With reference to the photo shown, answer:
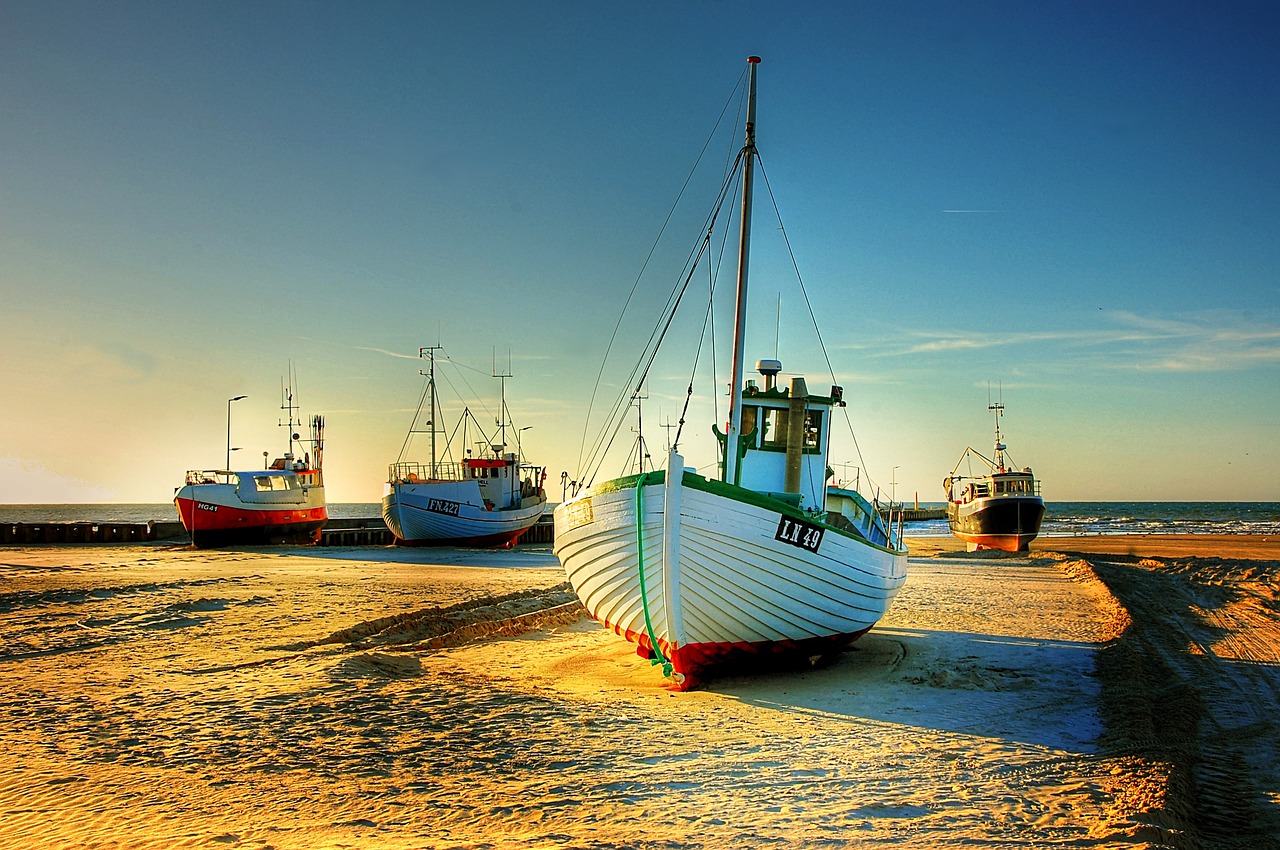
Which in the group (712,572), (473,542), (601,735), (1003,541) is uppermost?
(712,572)

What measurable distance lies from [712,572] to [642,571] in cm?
81

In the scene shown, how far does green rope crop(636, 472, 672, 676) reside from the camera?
374 inches

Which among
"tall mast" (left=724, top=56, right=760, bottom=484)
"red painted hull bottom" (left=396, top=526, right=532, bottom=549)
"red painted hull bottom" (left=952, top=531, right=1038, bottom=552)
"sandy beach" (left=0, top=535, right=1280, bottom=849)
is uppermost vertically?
"tall mast" (left=724, top=56, right=760, bottom=484)

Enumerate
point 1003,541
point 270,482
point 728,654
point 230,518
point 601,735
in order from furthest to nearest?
point 270,482
point 1003,541
point 230,518
point 728,654
point 601,735

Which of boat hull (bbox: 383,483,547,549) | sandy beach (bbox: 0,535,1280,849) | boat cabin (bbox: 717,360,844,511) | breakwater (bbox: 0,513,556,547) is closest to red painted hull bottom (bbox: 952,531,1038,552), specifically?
breakwater (bbox: 0,513,556,547)

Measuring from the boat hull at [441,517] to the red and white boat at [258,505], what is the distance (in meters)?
5.06

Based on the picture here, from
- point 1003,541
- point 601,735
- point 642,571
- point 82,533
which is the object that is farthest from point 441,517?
point 601,735

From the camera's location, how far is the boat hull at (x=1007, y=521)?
39.4m

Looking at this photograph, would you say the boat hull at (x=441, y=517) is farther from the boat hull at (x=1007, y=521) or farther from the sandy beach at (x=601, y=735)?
the sandy beach at (x=601, y=735)

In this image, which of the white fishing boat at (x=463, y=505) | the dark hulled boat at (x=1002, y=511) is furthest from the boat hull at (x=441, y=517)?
the dark hulled boat at (x=1002, y=511)

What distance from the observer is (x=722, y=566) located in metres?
9.52

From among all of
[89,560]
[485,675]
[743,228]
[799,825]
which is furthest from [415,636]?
[89,560]

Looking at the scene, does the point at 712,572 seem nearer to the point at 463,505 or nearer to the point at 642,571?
the point at 642,571

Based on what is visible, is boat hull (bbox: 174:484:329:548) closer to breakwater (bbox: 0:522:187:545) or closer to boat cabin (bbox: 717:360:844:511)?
breakwater (bbox: 0:522:187:545)
